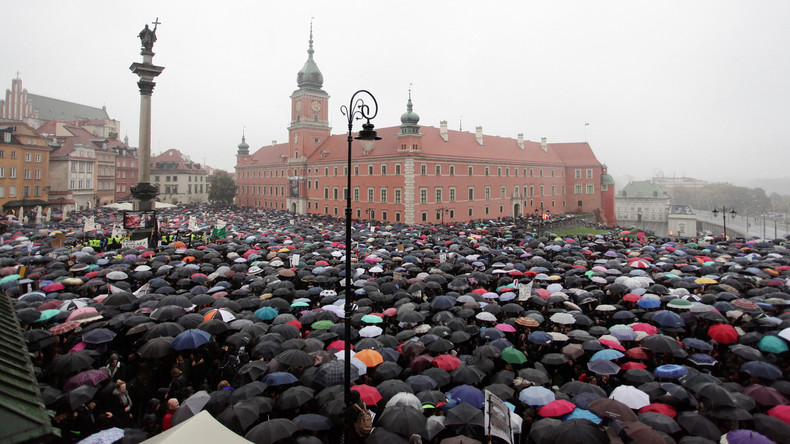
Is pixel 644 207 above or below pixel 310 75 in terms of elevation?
Result: below

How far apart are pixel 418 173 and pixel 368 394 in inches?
1602

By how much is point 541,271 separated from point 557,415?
1229cm

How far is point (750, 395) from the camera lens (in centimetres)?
834

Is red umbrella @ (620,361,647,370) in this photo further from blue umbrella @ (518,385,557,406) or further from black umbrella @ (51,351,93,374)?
black umbrella @ (51,351,93,374)

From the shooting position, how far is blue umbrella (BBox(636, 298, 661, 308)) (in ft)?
44.9

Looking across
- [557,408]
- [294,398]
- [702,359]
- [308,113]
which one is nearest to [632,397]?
[557,408]

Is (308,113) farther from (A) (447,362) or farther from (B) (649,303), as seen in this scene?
(A) (447,362)

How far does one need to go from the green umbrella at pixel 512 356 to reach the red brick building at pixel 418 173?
3761cm

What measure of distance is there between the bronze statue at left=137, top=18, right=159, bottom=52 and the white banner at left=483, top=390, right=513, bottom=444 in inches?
1192

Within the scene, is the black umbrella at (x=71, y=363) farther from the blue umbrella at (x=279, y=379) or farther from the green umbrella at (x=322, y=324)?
the green umbrella at (x=322, y=324)

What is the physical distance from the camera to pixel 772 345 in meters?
10.6

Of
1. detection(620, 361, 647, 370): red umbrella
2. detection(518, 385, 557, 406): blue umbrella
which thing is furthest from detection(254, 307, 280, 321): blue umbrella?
detection(620, 361, 647, 370): red umbrella

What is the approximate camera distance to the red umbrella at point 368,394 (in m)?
8.30

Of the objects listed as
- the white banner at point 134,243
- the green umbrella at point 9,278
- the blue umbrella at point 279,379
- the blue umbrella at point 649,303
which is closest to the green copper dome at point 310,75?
the white banner at point 134,243
